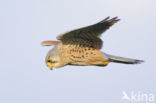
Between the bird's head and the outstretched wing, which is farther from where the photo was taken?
the bird's head

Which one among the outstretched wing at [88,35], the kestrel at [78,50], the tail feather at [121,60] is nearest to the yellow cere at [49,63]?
the kestrel at [78,50]

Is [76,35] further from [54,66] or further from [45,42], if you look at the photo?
[45,42]

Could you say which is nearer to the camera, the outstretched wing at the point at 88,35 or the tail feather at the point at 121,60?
A: the outstretched wing at the point at 88,35

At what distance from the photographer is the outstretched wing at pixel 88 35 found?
8.36 m

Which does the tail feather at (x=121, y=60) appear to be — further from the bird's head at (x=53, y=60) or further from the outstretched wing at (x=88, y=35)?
the bird's head at (x=53, y=60)

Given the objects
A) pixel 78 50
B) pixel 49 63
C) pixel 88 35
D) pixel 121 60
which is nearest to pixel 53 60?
pixel 49 63

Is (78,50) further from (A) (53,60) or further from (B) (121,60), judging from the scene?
(B) (121,60)

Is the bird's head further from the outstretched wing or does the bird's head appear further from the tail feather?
the tail feather

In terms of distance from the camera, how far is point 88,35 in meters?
8.62

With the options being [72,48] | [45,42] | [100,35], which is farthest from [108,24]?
[45,42]

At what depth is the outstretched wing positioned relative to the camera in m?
8.36

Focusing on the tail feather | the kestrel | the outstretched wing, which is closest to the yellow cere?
the kestrel

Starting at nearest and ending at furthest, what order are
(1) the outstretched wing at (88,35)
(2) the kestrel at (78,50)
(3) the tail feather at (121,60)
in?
1. (1) the outstretched wing at (88,35)
2. (2) the kestrel at (78,50)
3. (3) the tail feather at (121,60)

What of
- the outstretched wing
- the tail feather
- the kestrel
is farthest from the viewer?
the tail feather
